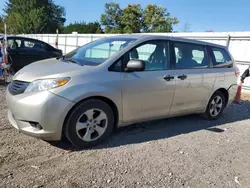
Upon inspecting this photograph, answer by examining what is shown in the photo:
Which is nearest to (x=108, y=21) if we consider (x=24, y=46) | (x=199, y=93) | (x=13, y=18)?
(x=13, y=18)

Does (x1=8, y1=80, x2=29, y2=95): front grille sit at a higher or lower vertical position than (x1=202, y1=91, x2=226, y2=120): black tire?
higher

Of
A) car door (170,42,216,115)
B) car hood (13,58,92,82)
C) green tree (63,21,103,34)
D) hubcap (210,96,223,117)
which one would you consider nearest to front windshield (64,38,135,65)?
car hood (13,58,92,82)

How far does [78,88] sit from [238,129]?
3604 mm

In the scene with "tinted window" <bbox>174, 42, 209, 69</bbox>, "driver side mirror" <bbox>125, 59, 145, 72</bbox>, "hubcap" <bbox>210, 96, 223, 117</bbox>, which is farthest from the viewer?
"hubcap" <bbox>210, 96, 223, 117</bbox>

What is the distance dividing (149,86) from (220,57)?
7.65ft

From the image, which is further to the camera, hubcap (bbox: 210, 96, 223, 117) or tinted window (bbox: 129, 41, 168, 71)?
hubcap (bbox: 210, 96, 223, 117)

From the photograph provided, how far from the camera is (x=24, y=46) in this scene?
880 cm

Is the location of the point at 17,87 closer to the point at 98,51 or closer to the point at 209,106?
the point at 98,51

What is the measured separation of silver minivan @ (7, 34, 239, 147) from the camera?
2.95 meters

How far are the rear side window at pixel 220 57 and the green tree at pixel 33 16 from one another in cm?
4257

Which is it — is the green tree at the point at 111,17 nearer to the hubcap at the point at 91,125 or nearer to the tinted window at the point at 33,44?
the tinted window at the point at 33,44

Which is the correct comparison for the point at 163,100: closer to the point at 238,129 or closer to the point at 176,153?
the point at 176,153

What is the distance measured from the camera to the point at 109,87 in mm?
3273

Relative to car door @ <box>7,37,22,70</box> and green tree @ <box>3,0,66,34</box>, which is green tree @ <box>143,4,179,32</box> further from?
car door @ <box>7,37,22,70</box>
